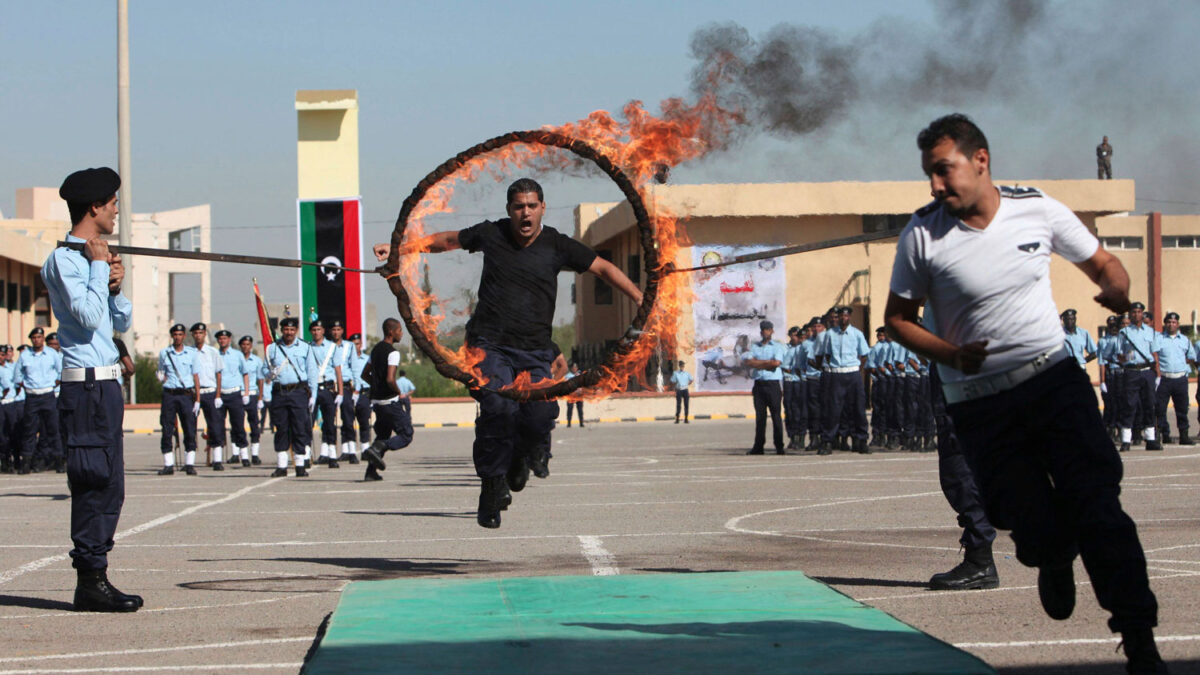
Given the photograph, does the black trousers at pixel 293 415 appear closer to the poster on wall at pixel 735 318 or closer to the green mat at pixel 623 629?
the green mat at pixel 623 629

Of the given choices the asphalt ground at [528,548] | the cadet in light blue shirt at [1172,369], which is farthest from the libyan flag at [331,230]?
the cadet in light blue shirt at [1172,369]

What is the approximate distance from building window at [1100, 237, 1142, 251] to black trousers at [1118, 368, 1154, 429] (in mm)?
57863

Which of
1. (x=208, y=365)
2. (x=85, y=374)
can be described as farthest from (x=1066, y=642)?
(x=208, y=365)

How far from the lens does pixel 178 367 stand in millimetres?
22062

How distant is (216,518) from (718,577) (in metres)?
7.33

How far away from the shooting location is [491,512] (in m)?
9.63

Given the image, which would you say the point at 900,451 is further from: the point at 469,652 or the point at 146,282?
the point at 146,282

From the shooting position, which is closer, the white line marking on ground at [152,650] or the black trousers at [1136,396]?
the white line marking on ground at [152,650]

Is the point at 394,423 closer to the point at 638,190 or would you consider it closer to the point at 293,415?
the point at 293,415

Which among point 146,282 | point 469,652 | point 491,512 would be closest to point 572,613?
point 469,652

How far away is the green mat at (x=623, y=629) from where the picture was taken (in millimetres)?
5793

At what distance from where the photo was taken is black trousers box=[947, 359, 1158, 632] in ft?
17.8

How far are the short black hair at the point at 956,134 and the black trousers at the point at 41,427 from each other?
19.7 metres

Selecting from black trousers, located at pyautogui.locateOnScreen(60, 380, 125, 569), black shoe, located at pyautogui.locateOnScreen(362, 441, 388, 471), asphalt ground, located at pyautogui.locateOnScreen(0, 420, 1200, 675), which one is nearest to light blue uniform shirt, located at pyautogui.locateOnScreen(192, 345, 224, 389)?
asphalt ground, located at pyautogui.locateOnScreen(0, 420, 1200, 675)
